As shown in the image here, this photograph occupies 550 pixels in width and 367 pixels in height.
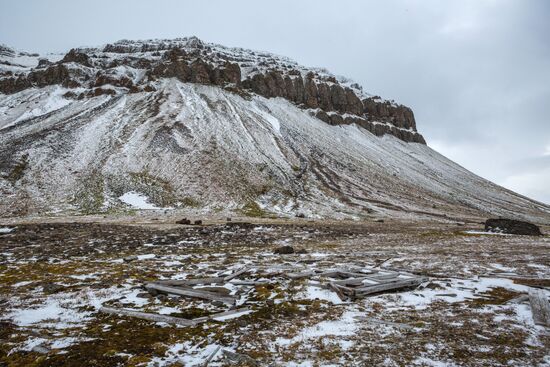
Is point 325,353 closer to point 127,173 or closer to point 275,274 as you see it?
point 275,274

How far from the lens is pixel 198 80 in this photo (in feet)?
372

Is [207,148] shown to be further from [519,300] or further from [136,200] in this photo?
[519,300]

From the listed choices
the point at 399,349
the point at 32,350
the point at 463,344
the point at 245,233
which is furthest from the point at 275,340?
the point at 245,233

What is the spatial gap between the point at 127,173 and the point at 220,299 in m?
56.2

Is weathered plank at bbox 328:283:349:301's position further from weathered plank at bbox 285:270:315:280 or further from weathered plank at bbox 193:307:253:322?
weathered plank at bbox 193:307:253:322

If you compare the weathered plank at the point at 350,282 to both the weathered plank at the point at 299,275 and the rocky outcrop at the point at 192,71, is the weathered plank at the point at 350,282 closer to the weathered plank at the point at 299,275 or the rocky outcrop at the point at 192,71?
the weathered plank at the point at 299,275

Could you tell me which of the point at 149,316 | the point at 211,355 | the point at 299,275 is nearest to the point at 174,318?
the point at 149,316

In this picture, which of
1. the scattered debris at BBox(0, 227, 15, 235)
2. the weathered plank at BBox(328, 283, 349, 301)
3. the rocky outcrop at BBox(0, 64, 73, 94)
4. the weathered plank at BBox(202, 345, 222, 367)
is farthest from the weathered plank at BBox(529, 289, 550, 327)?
the rocky outcrop at BBox(0, 64, 73, 94)

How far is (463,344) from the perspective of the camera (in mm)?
5887

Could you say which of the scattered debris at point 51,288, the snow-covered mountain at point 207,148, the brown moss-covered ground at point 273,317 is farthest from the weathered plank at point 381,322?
the snow-covered mountain at point 207,148

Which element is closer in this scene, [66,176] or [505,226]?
[505,226]

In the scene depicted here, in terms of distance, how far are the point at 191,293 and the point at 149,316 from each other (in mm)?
1684

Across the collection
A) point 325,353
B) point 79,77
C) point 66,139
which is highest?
point 79,77

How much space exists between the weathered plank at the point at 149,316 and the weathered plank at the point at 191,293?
4.87ft
